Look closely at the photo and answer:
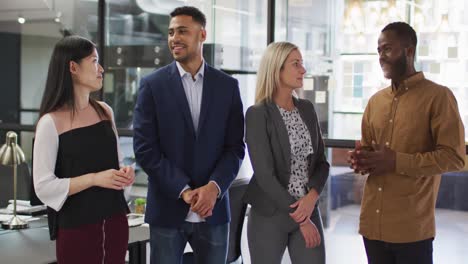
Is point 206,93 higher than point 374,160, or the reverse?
point 206,93

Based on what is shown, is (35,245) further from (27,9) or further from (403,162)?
(27,9)

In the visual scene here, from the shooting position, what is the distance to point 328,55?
474cm

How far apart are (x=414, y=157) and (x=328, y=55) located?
83.6 inches

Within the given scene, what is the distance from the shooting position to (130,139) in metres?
5.77

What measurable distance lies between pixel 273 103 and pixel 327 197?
203cm

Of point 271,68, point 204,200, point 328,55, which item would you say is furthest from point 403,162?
point 328,55

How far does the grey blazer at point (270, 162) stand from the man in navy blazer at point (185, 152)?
10 cm

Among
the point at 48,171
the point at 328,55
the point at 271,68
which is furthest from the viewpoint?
the point at 328,55

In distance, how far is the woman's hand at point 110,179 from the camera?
2510 mm

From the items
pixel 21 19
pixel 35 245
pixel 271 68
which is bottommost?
pixel 35 245

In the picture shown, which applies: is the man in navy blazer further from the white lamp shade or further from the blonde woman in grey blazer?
the white lamp shade

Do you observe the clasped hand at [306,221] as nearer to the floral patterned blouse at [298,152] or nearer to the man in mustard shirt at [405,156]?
the floral patterned blouse at [298,152]

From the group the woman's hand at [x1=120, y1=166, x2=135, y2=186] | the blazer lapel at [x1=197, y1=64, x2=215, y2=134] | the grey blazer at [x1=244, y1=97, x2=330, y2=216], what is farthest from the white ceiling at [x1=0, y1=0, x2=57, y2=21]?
the woman's hand at [x1=120, y1=166, x2=135, y2=186]

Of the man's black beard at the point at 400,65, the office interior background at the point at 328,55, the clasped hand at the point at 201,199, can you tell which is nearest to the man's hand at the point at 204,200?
the clasped hand at the point at 201,199
